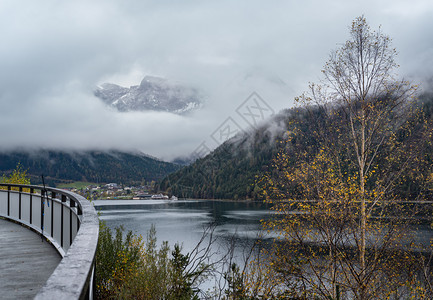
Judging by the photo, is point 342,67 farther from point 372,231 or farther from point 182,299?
point 182,299

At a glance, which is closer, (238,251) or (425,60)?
(238,251)

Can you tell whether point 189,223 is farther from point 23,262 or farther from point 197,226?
point 23,262

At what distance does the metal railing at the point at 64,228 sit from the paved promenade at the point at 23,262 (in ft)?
0.79

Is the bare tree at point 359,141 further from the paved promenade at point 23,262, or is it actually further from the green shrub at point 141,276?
the paved promenade at point 23,262

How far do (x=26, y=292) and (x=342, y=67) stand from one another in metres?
15.0

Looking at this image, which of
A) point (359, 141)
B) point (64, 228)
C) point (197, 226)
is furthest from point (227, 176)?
point (64, 228)

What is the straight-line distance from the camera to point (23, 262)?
6594 millimetres

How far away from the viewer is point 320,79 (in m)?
16.5

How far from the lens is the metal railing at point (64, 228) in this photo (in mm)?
1665

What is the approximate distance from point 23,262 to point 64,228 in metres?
0.88

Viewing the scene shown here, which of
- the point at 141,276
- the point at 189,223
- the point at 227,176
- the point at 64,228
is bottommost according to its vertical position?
the point at 189,223

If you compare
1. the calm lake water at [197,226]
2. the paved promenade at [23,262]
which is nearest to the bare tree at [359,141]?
the calm lake water at [197,226]

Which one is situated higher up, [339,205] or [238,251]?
[339,205]

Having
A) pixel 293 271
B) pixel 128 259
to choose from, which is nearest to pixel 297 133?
pixel 293 271
